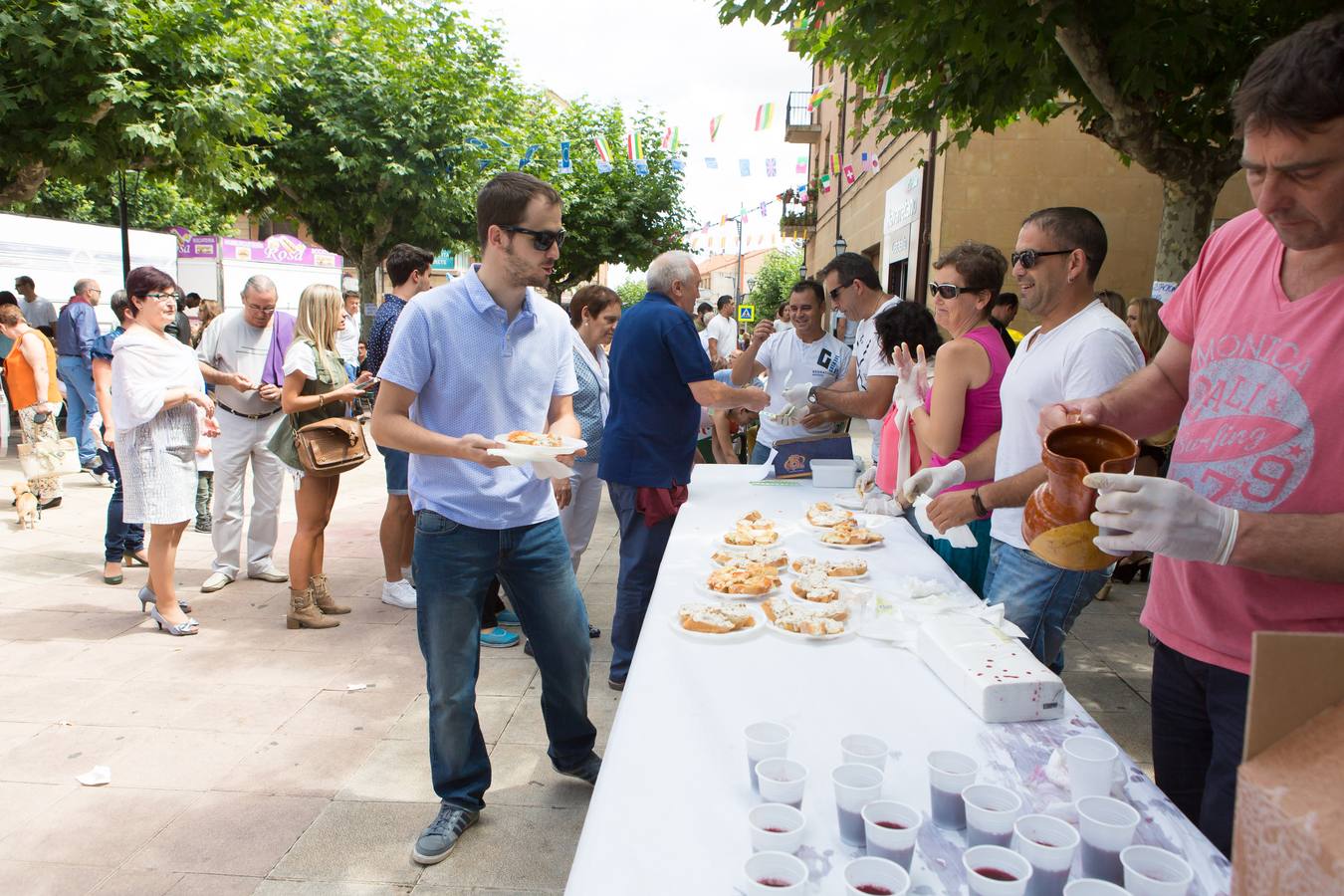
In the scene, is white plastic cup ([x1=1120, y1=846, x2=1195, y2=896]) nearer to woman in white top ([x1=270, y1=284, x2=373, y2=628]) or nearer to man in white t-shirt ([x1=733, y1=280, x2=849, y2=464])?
man in white t-shirt ([x1=733, y1=280, x2=849, y2=464])

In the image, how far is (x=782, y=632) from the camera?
224cm

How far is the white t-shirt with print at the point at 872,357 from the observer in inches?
167

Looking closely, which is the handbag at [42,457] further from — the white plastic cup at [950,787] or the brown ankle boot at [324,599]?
the white plastic cup at [950,787]

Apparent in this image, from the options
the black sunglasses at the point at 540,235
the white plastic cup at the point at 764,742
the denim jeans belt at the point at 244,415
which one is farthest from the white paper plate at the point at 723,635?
the denim jeans belt at the point at 244,415

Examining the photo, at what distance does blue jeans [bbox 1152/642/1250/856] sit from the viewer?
63.6 inches

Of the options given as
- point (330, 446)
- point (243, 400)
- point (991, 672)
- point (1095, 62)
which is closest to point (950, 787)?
point (991, 672)

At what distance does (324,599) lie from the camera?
5.09 m

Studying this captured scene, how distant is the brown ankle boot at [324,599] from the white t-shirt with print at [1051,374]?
393cm

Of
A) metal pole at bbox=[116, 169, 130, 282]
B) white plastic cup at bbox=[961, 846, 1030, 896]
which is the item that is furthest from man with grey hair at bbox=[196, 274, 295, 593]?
metal pole at bbox=[116, 169, 130, 282]

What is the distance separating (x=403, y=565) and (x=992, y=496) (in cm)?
400

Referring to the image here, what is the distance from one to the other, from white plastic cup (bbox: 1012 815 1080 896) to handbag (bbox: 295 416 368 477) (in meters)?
4.19

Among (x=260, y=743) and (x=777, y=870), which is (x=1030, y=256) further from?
(x=260, y=743)

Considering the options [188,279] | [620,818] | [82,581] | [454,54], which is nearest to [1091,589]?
[620,818]

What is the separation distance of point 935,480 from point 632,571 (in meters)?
1.73
